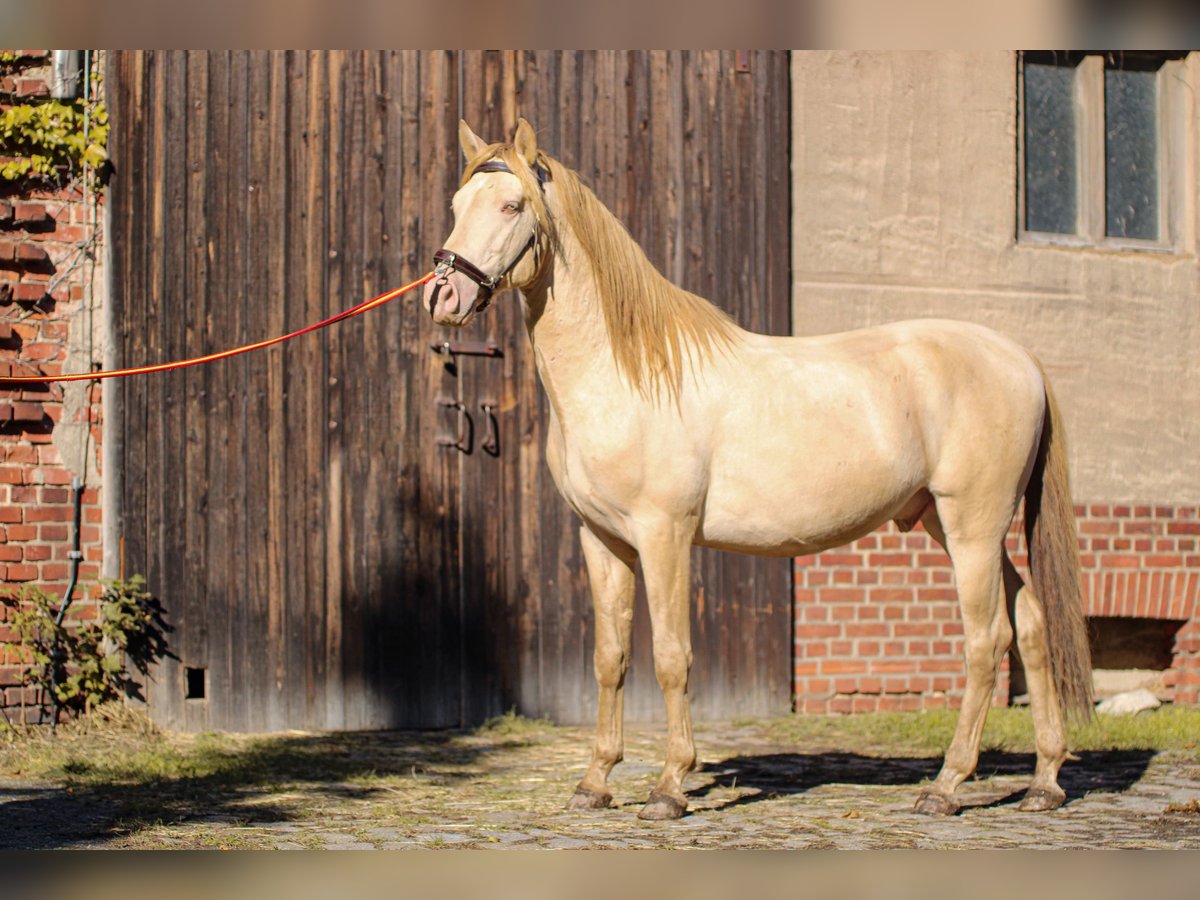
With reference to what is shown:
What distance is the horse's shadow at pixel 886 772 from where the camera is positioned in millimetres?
5656

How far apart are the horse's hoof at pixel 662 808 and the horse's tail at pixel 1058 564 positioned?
1692mm

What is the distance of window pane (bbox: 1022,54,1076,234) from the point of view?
839cm

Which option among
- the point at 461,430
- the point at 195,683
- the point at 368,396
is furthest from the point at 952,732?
the point at 195,683

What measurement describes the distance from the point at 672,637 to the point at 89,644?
11.5 feet

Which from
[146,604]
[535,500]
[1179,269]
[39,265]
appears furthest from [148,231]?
[1179,269]

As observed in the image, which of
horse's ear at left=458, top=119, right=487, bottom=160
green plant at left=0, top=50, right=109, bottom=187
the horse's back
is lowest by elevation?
the horse's back

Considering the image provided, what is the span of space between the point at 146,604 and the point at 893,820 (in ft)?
13.5

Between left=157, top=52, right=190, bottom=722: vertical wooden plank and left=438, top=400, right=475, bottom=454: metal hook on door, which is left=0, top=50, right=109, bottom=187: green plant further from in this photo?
left=438, top=400, right=475, bottom=454: metal hook on door

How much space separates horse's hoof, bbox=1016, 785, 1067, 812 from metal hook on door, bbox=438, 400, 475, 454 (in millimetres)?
3528

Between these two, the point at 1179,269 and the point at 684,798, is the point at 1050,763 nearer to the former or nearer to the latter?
the point at 684,798

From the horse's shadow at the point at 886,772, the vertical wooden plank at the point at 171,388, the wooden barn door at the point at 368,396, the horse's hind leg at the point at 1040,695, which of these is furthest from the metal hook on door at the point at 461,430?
the horse's hind leg at the point at 1040,695

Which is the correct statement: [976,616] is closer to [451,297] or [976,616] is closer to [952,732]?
[952,732]

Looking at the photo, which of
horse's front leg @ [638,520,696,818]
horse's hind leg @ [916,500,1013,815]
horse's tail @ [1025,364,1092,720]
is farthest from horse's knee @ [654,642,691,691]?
horse's tail @ [1025,364,1092,720]

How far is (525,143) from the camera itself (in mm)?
4918
